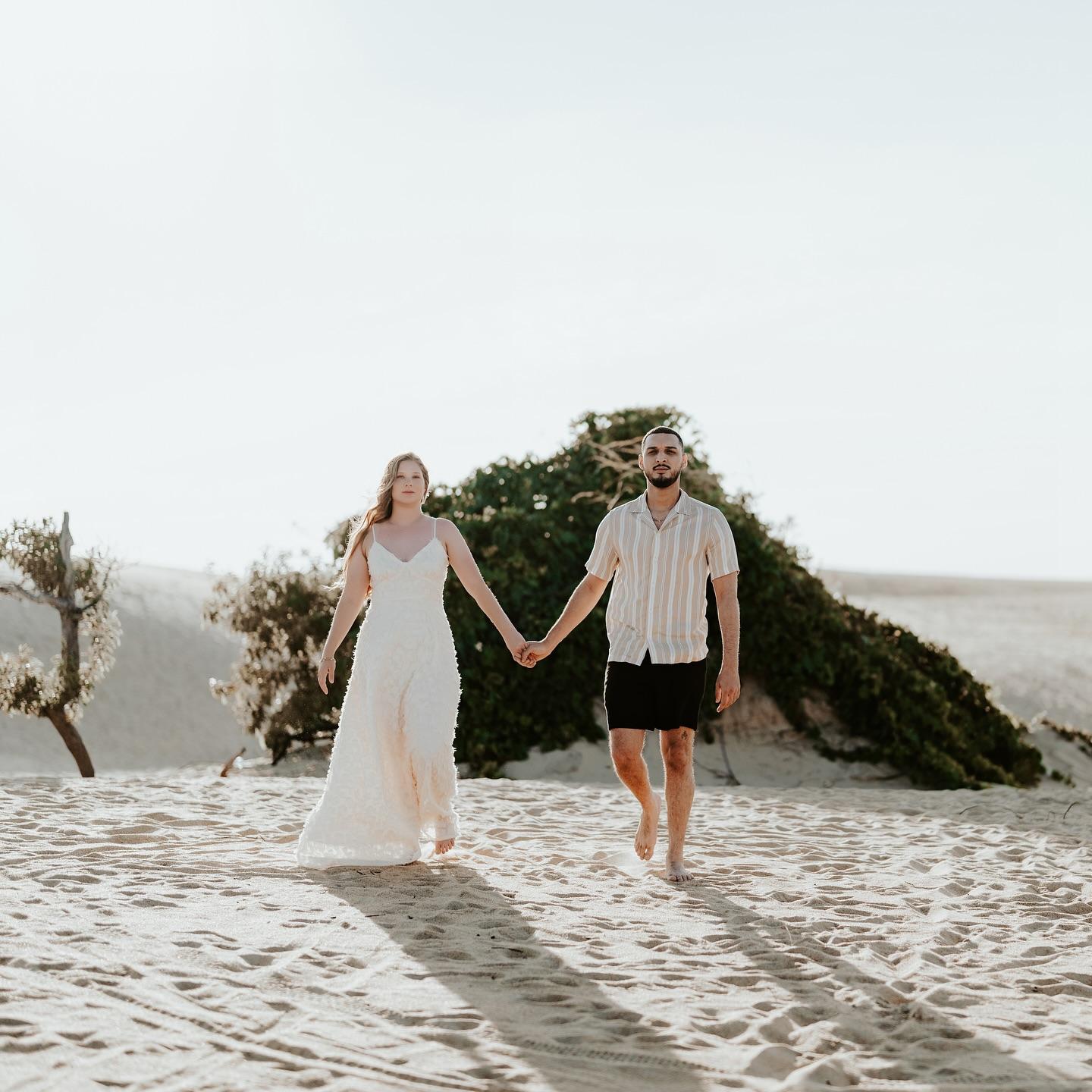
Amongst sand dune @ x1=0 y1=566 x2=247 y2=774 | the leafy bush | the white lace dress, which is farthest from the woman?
sand dune @ x1=0 y1=566 x2=247 y2=774

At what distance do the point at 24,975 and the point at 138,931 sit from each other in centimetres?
71

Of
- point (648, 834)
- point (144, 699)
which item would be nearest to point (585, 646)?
point (648, 834)

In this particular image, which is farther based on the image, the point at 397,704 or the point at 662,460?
the point at 397,704

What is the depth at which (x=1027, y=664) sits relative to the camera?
26984mm

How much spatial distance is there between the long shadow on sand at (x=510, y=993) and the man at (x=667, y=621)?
1.09 metres

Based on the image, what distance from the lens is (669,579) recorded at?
6.43 metres

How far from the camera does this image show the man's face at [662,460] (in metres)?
6.45

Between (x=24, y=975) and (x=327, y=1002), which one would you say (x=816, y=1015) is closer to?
(x=327, y=1002)

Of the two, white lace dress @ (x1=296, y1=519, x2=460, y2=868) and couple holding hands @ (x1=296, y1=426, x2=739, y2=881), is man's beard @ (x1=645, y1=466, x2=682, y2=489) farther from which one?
white lace dress @ (x1=296, y1=519, x2=460, y2=868)

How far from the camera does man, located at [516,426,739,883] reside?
6398 mm

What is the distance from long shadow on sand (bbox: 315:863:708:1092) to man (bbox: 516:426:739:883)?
3.59 feet

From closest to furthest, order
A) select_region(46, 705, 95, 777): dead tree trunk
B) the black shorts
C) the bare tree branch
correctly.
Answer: the black shorts, the bare tree branch, select_region(46, 705, 95, 777): dead tree trunk

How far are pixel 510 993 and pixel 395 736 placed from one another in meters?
2.52

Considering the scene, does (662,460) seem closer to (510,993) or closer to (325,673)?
(325,673)
